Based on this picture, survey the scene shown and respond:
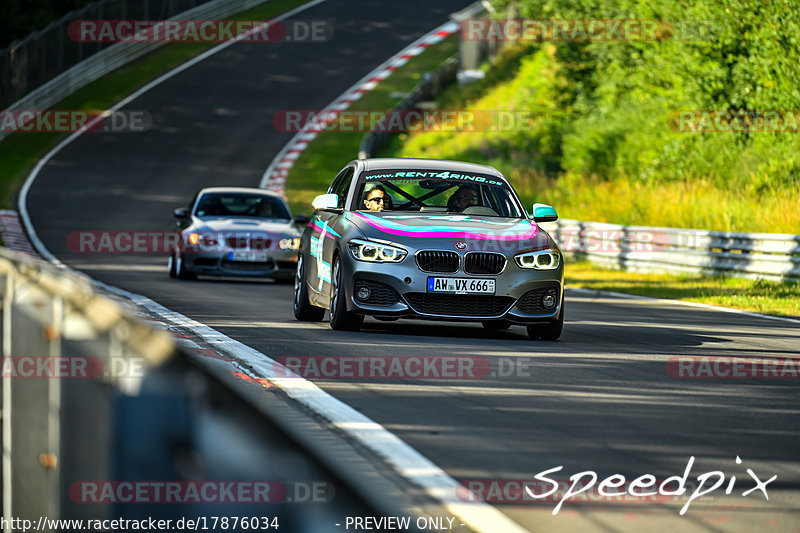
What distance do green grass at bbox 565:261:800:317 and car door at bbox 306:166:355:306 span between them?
612 centimetres

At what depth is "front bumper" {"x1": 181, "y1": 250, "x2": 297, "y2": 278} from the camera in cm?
1905

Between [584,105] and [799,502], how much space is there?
1263 inches

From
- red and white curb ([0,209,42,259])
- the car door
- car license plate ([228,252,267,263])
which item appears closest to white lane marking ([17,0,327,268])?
red and white curb ([0,209,42,259])

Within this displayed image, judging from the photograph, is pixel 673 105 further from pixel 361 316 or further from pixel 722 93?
pixel 361 316

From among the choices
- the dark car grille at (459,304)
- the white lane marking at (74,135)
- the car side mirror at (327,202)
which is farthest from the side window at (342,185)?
the white lane marking at (74,135)

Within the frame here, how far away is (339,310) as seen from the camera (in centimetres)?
1096

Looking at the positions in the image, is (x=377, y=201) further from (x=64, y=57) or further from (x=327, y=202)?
(x=64, y=57)

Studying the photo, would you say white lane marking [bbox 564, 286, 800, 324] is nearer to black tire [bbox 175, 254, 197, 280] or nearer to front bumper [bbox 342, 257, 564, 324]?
front bumper [bbox 342, 257, 564, 324]

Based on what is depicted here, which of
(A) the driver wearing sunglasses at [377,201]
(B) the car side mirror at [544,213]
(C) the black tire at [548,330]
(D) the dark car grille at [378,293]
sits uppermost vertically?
(A) the driver wearing sunglasses at [377,201]

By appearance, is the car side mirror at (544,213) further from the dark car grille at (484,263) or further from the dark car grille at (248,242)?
the dark car grille at (248,242)

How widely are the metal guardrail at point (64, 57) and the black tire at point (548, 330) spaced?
32615mm

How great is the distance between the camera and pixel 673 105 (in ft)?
98.2

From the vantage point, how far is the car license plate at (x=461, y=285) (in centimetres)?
1063

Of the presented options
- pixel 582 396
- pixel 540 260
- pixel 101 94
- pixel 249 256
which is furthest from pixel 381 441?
pixel 101 94
